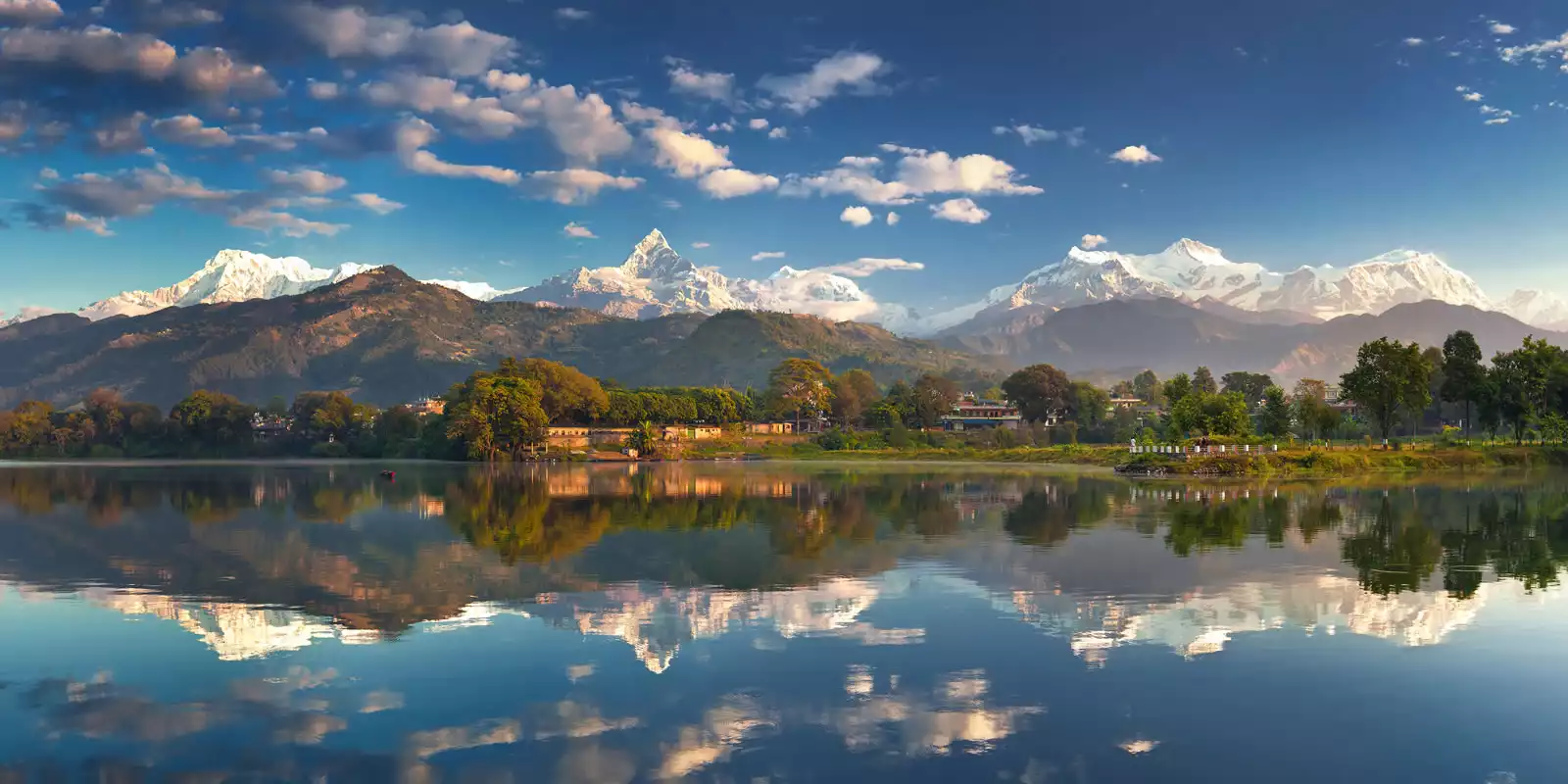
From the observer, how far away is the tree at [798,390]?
575 feet

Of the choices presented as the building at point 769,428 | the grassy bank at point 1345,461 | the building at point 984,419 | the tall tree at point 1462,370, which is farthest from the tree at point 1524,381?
the building at point 769,428

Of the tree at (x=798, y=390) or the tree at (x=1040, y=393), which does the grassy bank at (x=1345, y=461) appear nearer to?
the tree at (x=1040, y=393)

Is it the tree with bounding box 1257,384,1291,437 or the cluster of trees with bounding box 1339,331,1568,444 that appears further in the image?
the tree with bounding box 1257,384,1291,437

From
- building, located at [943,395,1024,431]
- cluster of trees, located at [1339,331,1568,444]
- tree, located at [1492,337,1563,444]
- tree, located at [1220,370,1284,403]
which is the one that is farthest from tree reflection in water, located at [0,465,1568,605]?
building, located at [943,395,1024,431]

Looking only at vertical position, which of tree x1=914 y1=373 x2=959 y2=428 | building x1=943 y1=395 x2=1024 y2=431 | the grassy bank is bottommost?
the grassy bank

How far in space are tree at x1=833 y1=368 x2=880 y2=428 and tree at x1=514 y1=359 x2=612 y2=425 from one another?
4508 cm

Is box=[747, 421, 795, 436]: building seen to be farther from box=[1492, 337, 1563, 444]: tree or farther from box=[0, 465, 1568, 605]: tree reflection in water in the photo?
box=[1492, 337, 1563, 444]: tree

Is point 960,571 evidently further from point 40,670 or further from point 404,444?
point 404,444

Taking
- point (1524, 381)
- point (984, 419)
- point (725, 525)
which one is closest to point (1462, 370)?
point (1524, 381)

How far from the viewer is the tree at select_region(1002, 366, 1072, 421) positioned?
159 m

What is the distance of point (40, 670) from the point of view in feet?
57.3

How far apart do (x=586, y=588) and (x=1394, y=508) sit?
135 ft

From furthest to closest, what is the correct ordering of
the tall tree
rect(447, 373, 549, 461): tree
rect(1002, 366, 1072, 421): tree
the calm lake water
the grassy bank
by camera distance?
rect(1002, 366, 1072, 421): tree → rect(447, 373, 549, 461): tree → the tall tree → the grassy bank → the calm lake water

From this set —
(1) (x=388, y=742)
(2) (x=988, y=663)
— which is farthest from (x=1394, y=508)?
(1) (x=388, y=742)
